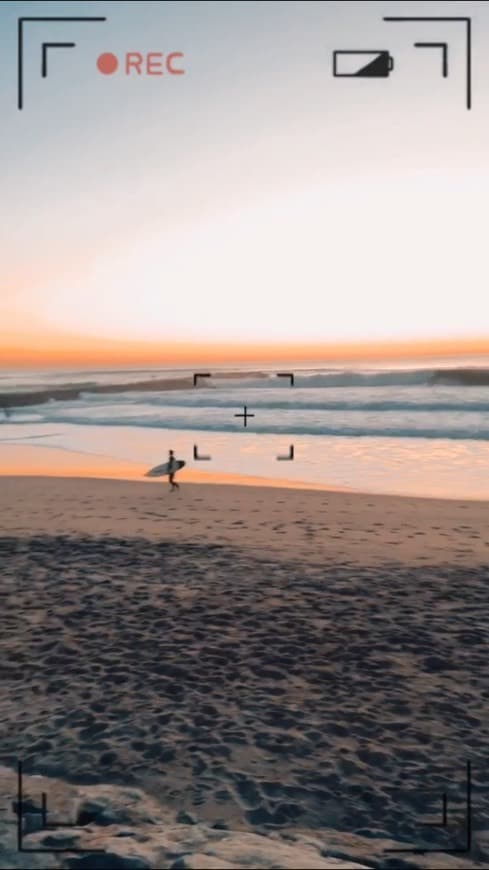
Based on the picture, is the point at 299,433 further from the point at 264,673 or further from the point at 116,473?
the point at 264,673

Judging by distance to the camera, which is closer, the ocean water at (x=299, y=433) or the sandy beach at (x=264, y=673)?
the sandy beach at (x=264, y=673)

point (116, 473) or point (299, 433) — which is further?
point (299, 433)

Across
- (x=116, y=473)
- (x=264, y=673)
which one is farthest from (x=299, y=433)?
(x=264, y=673)

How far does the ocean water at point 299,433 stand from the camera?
17984 mm

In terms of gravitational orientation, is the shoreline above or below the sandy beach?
above

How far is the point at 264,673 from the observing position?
19.6ft

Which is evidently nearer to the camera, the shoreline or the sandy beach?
the sandy beach

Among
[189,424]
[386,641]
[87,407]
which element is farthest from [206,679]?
[87,407]

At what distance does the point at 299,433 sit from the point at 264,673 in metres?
22.6

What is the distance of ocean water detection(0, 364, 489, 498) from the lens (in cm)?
1798

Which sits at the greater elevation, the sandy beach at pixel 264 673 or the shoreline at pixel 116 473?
the shoreline at pixel 116 473

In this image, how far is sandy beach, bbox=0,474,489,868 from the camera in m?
4.25

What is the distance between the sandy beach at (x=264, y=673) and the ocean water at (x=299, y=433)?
3267 mm

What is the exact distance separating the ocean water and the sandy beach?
3267 millimetres
